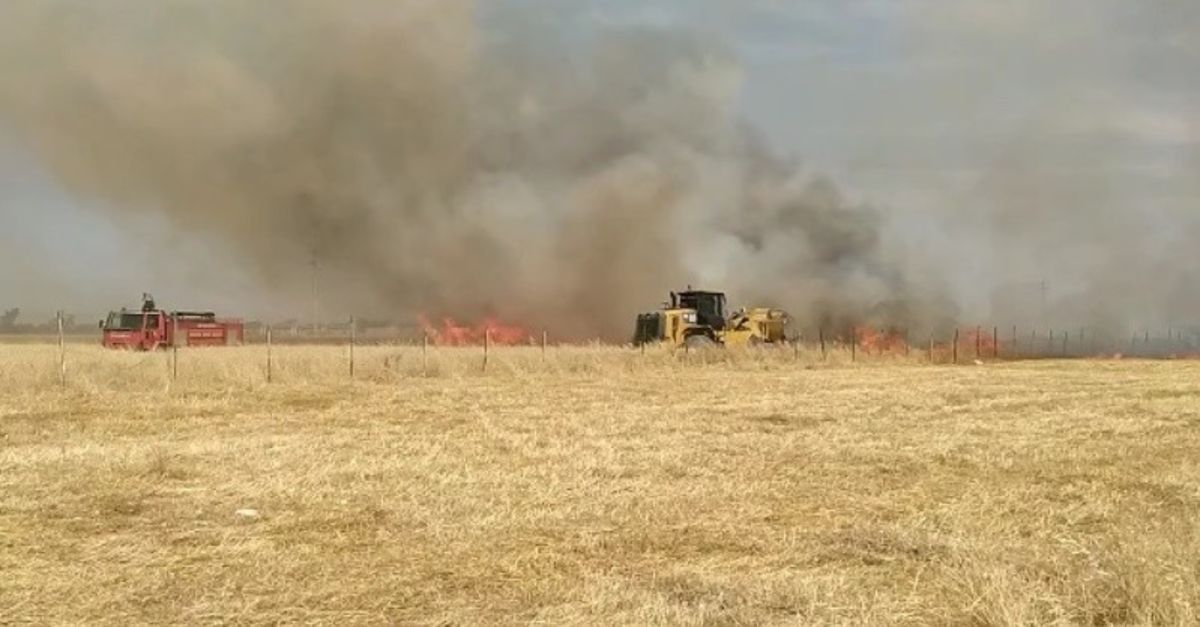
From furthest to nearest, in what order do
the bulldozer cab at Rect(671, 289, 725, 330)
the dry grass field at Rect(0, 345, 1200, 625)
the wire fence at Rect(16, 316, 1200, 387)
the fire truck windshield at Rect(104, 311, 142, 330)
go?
1. the fire truck windshield at Rect(104, 311, 142, 330)
2. the bulldozer cab at Rect(671, 289, 725, 330)
3. the wire fence at Rect(16, 316, 1200, 387)
4. the dry grass field at Rect(0, 345, 1200, 625)

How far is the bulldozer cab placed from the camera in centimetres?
4481

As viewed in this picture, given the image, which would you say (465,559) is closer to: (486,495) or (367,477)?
(486,495)

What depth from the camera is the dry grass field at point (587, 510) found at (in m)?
7.73

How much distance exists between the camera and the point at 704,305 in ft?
149

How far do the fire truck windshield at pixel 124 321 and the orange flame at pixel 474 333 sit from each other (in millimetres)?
12317

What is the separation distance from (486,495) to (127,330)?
4040 centimetres

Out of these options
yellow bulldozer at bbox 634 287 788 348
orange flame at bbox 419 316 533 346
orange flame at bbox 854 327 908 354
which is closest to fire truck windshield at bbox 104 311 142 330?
orange flame at bbox 419 316 533 346

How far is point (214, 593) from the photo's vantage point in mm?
8148

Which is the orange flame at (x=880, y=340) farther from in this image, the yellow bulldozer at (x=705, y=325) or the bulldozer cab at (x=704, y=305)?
the bulldozer cab at (x=704, y=305)

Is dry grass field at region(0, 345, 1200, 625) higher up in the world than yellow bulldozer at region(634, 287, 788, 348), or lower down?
lower down

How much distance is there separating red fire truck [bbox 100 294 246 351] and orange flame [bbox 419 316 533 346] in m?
9.00

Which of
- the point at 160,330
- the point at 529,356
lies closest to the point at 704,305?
the point at 529,356

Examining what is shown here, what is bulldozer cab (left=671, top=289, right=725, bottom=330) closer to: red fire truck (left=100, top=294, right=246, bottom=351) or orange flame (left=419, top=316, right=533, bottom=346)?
orange flame (left=419, top=316, right=533, bottom=346)

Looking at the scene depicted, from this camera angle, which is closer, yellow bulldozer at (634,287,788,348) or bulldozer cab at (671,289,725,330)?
yellow bulldozer at (634,287,788,348)
